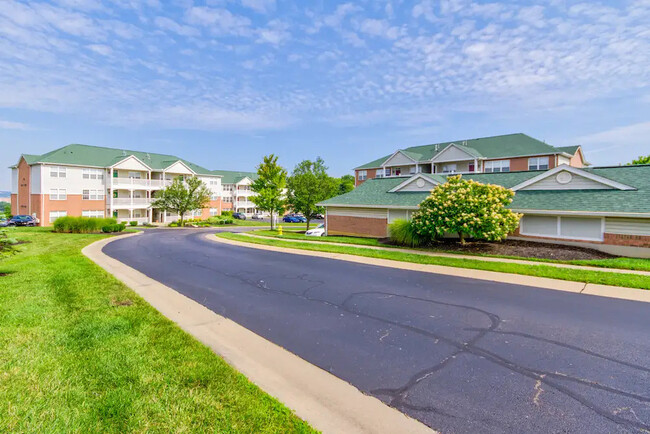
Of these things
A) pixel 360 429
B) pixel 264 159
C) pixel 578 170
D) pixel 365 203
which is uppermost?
pixel 264 159

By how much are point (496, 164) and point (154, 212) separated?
47162 millimetres

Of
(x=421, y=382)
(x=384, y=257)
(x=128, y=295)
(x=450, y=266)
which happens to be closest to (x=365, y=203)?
(x=384, y=257)

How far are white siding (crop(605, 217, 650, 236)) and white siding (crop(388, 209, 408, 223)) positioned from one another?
32.0ft

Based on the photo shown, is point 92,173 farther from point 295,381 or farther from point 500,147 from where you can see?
point 500,147

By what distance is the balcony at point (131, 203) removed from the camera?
43872mm

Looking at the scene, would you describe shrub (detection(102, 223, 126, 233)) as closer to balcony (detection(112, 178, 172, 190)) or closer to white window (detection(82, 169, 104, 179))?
balcony (detection(112, 178, 172, 190))

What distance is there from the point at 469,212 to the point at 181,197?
37657 mm

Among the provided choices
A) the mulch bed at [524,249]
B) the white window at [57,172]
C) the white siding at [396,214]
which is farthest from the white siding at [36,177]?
the mulch bed at [524,249]

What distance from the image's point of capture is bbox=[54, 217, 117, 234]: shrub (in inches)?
1070

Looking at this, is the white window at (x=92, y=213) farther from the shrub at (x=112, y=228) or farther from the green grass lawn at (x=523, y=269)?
the green grass lawn at (x=523, y=269)

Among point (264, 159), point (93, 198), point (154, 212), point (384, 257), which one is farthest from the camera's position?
point (154, 212)

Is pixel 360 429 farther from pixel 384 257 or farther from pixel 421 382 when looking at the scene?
pixel 384 257

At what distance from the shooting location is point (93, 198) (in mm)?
42844

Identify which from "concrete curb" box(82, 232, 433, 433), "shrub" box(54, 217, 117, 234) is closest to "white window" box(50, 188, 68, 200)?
"shrub" box(54, 217, 117, 234)
